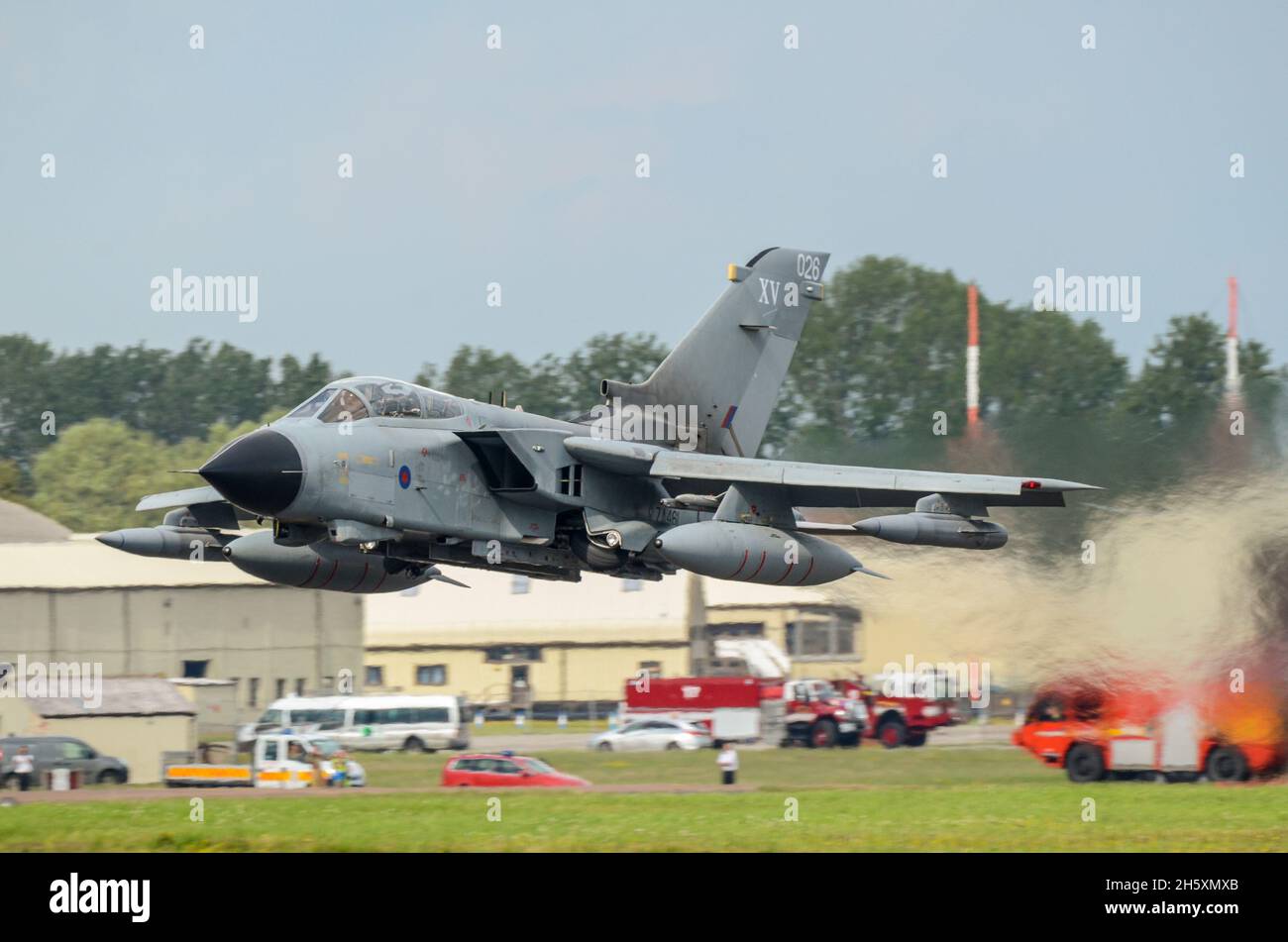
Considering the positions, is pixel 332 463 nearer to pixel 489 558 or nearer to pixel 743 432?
pixel 489 558

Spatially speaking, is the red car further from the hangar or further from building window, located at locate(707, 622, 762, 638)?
the hangar

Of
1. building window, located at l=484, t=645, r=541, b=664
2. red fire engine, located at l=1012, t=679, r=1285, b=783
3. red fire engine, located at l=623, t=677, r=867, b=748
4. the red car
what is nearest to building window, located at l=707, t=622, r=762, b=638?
red fire engine, located at l=623, t=677, r=867, b=748

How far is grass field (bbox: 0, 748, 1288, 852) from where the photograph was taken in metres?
19.0

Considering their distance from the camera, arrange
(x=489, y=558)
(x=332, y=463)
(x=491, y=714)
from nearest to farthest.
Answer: (x=332, y=463)
(x=489, y=558)
(x=491, y=714)

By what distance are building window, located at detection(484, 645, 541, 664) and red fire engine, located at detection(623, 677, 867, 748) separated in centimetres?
392

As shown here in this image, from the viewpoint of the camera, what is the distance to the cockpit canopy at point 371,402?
19797 mm

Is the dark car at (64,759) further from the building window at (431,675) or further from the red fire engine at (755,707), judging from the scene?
the red fire engine at (755,707)

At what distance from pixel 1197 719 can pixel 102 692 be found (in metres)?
16.9

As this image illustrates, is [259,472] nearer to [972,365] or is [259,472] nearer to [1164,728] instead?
[1164,728]

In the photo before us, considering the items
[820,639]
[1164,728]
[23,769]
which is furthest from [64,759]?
[1164,728]

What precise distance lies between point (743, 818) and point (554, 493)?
443cm
